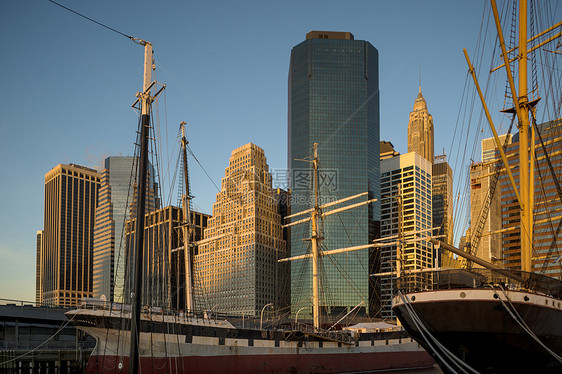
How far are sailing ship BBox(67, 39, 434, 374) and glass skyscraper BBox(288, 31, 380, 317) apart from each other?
78894 mm

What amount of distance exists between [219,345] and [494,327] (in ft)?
63.7

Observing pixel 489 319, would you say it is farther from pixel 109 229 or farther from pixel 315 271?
pixel 109 229

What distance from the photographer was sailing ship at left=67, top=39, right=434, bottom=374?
32.6 metres

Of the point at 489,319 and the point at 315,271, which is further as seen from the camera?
the point at 315,271

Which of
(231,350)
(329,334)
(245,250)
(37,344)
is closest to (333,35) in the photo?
(245,250)

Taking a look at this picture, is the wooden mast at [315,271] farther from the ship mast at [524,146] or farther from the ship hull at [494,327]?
the ship hull at [494,327]

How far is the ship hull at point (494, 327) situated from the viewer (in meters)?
21.3

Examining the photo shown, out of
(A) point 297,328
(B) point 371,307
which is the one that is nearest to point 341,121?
(B) point 371,307

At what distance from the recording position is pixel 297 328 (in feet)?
132

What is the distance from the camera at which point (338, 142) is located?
13638cm

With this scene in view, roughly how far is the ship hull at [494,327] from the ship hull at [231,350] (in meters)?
12.9

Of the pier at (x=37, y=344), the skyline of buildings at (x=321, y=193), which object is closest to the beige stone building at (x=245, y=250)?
the skyline of buildings at (x=321, y=193)

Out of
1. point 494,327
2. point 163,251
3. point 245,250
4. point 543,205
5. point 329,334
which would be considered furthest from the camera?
point 245,250

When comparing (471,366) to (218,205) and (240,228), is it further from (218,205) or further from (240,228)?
(218,205)
